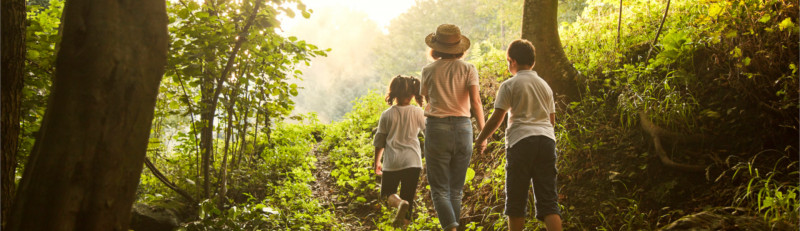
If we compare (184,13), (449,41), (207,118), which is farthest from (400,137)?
(184,13)

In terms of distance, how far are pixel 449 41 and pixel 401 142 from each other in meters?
1.23

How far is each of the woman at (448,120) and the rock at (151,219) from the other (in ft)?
10.2

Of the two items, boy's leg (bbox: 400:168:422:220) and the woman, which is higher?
the woman

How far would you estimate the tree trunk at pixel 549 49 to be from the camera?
638 centimetres

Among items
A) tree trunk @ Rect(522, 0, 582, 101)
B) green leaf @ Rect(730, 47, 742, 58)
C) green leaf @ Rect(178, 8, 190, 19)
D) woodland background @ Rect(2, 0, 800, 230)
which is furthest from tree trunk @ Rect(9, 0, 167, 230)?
tree trunk @ Rect(522, 0, 582, 101)

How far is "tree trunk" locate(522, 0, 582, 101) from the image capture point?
6375mm

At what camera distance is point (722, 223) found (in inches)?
130

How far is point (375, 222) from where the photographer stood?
6.48 meters

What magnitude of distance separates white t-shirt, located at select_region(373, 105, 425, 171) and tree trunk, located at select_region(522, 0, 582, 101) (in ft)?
7.95

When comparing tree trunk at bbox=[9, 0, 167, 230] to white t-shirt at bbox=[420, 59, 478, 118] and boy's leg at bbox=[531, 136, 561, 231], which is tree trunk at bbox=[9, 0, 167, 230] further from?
boy's leg at bbox=[531, 136, 561, 231]

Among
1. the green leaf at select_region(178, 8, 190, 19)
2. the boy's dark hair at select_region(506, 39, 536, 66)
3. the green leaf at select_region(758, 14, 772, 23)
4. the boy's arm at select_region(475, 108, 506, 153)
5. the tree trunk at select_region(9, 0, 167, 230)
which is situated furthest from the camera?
the green leaf at select_region(758, 14, 772, 23)

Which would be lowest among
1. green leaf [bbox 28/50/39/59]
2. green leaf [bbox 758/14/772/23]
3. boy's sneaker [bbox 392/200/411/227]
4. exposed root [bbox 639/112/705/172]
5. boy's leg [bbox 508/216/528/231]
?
boy's sneaker [bbox 392/200/411/227]

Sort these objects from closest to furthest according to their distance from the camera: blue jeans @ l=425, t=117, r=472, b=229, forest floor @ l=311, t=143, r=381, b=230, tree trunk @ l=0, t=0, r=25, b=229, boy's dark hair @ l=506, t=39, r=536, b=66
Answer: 1. tree trunk @ l=0, t=0, r=25, b=229
2. boy's dark hair @ l=506, t=39, r=536, b=66
3. blue jeans @ l=425, t=117, r=472, b=229
4. forest floor @ l=311, t=143, r=381, b=230

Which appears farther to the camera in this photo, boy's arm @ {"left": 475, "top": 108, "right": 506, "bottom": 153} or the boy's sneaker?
the boy's sneaker
